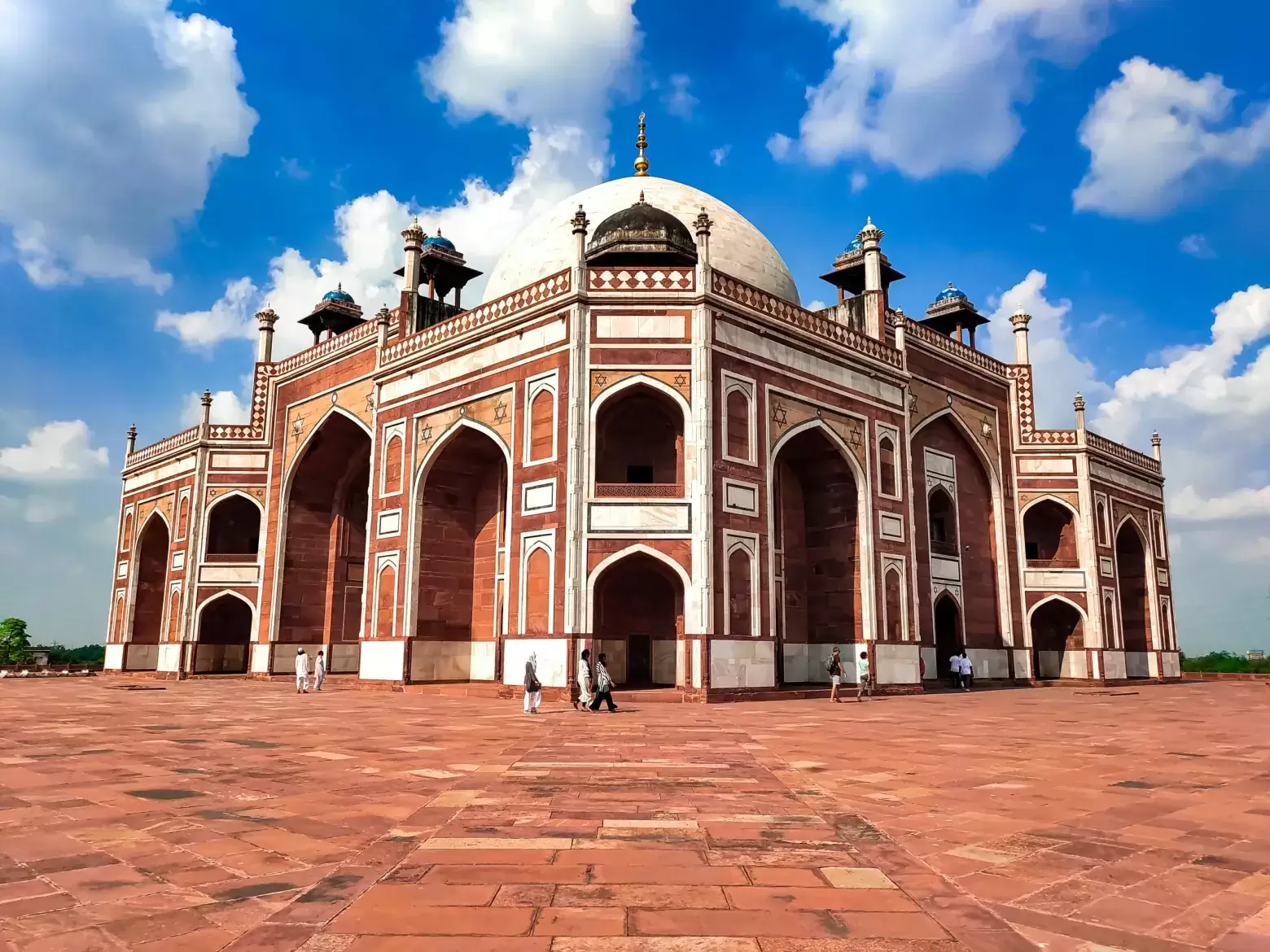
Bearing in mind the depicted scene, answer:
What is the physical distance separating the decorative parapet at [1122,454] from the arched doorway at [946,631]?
8.12m

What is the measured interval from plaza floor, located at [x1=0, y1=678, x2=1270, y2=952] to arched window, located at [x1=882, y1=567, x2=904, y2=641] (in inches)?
469

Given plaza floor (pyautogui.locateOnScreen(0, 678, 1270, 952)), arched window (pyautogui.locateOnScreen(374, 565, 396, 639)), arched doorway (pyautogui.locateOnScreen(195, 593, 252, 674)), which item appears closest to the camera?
plaza floor (pyautogui.locateOnScreen(0, 678, 1270, 952))

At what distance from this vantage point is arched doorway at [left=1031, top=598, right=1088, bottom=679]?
29.5 m

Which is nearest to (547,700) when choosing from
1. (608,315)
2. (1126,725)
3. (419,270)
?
(608,315)

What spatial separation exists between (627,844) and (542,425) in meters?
15.1

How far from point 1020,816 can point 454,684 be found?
17.4 metres

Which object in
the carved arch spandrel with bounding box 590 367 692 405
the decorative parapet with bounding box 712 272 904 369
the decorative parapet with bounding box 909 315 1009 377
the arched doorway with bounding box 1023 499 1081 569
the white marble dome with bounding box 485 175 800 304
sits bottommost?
the arched doorway with bounding box 1023 499 1081 569

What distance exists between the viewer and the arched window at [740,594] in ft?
60.5

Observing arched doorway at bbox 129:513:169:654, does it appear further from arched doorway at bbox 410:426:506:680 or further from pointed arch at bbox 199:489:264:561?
arched doorway at bbox 410:426:506:680

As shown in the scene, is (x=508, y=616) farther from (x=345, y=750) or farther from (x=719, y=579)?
(x=345, y=750)

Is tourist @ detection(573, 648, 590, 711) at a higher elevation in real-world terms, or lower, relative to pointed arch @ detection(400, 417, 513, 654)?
lower

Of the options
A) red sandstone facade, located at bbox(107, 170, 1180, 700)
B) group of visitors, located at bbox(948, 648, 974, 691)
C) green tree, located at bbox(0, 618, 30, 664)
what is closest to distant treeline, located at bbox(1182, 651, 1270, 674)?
red sandstone facade, located at bbox(107, 170, 1180, 700)

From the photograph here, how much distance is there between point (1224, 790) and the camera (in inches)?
272

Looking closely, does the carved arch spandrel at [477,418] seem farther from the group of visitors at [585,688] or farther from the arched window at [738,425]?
the group of visitors at [585,688]
